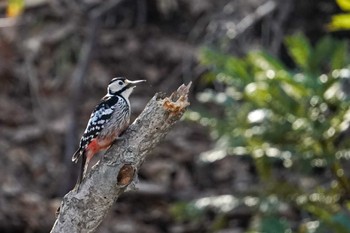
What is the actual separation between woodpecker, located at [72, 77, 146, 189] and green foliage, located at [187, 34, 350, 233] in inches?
55.2

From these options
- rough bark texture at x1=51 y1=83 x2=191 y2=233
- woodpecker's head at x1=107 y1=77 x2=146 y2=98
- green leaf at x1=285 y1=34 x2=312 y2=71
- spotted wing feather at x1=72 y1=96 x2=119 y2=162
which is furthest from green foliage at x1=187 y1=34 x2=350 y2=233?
rough bark texture at x1=51 y1=83 x2=191 y2=233

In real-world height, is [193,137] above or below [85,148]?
above

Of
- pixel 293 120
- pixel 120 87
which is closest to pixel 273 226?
pixel 293 120

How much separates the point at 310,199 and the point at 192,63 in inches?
108

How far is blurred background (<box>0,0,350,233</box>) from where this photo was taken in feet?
22.3

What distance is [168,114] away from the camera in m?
4.24

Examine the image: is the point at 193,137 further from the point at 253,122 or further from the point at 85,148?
the point at 85,148

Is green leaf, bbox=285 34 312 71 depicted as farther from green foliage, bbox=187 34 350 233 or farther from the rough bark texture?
the rough bark texture

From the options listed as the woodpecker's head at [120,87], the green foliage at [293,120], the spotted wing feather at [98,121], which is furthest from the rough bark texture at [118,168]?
the green foliage at [293,120]

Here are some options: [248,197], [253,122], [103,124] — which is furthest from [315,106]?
[103,124]

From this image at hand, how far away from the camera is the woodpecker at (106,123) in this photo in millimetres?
4945

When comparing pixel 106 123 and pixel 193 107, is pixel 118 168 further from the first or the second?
pixel 193 107

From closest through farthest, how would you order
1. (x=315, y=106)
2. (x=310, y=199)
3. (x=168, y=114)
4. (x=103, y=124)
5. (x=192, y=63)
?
1. (x=168, y=114)
2. (x=103, y=124)
3. (x=315, y=106)
4. (x=310, y=199)
5. (x=192, y=63)

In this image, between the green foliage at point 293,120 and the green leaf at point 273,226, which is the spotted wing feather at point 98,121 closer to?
the green foliage at point 293,120
